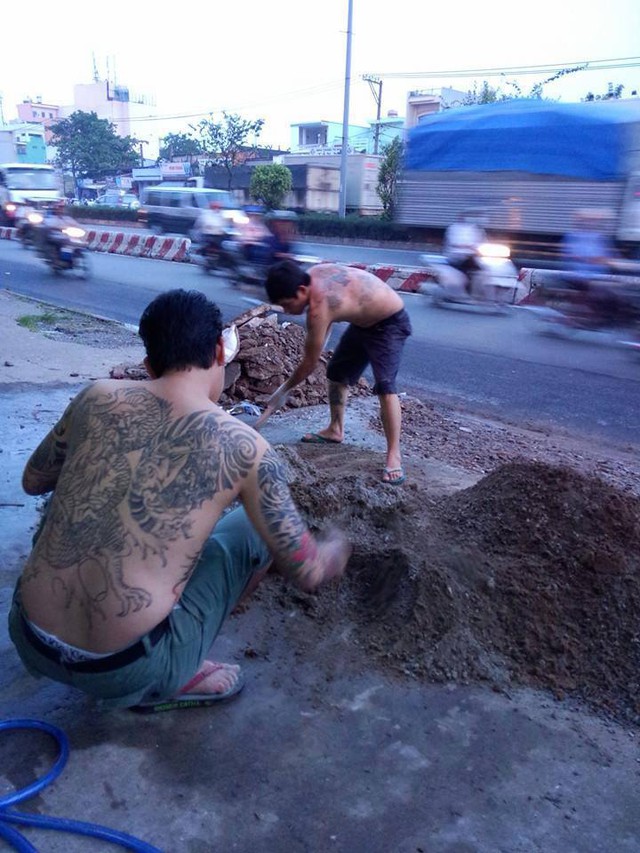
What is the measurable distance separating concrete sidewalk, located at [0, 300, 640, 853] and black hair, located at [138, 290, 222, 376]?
3.65 ft

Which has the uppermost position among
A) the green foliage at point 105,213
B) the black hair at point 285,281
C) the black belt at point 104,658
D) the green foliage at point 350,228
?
the black hair at point 285,281

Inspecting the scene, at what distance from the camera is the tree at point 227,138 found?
4272cm

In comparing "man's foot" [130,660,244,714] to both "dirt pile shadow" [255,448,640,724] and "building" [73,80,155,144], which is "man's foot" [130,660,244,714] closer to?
"dirt pile shadow" [255,448,640,724]

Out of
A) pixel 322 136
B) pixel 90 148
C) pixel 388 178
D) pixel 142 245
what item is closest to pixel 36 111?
pixel 90 148

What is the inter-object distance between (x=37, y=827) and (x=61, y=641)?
18.5 inches

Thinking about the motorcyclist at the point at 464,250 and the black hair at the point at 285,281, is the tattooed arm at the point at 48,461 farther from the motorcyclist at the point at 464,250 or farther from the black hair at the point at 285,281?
the motorcyclist at the point at 464,250

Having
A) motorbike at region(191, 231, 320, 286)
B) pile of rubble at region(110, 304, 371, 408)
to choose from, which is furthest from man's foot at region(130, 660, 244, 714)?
motorbike at region(191, 231, 320, 286)

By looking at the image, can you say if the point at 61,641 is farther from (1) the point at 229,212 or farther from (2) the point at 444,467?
(1) the point at 229,212

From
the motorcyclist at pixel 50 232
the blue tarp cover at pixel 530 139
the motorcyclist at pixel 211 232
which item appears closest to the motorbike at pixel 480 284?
the blue tarp cover at pixel 530 139

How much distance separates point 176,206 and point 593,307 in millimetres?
16229

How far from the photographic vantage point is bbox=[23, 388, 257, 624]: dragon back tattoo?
192 centimetres

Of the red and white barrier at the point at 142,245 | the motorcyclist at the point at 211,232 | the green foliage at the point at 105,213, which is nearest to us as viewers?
the motorcyclist at the point at 211,232

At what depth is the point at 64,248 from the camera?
14750 millimetres

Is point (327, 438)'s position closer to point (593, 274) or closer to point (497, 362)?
point (497, 362)
